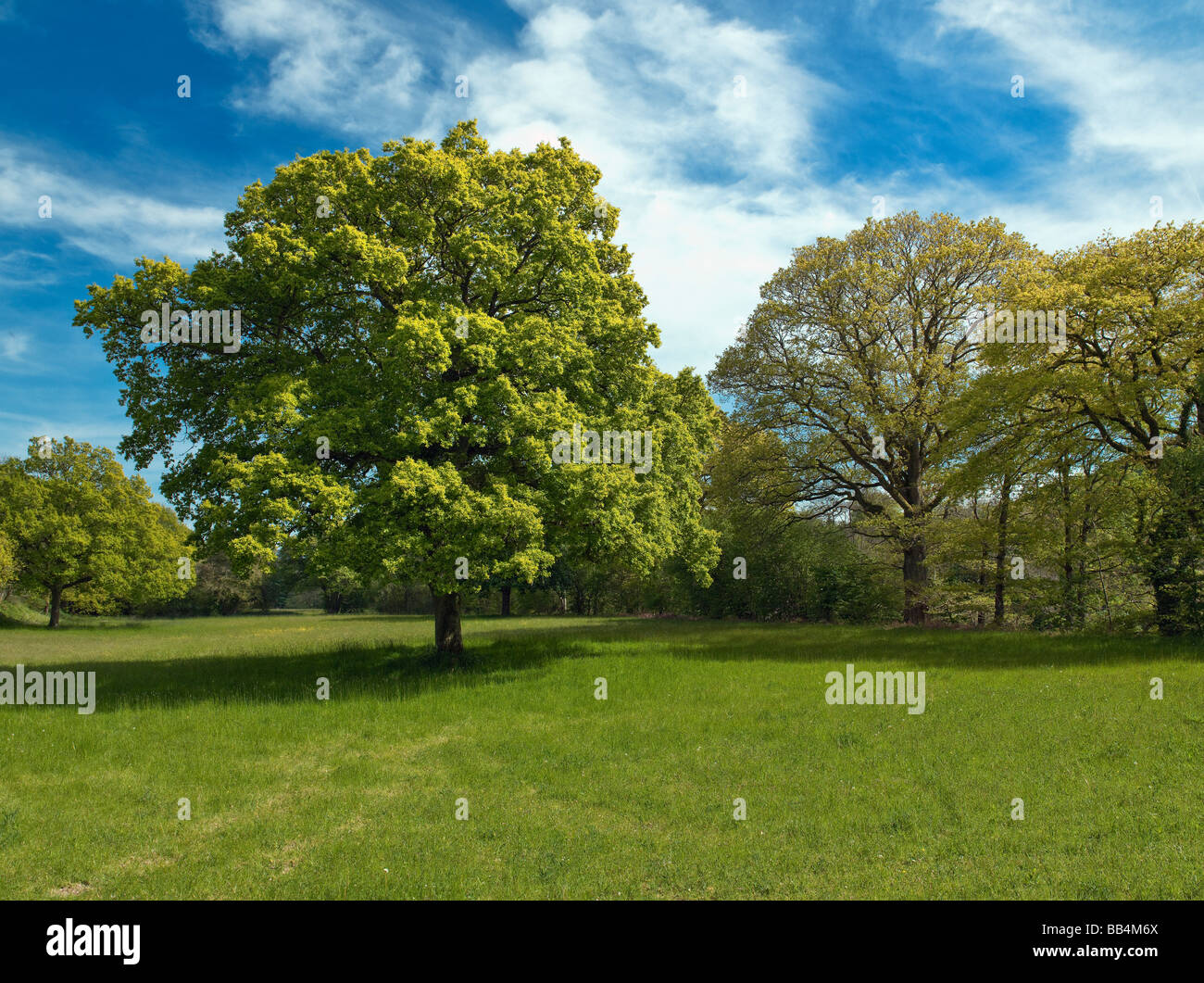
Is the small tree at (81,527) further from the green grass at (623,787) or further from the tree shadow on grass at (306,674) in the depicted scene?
the green grass at (623,787)

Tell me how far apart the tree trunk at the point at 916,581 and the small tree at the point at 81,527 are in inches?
1814

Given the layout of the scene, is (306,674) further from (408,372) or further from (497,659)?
(408,372)

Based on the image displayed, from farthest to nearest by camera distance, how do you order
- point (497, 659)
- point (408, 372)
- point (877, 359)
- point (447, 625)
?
1. point (877, 359)
2. point (497, 659)
3. point (447, 625)
4. point (408, 372)

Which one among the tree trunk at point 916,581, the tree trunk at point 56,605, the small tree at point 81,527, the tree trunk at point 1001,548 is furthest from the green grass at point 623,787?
the tree trunk at point 56,605

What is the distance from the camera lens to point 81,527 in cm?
4606

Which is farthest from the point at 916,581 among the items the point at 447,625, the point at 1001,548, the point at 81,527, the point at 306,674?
the point at 81,527

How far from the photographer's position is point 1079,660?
17125 millimetres

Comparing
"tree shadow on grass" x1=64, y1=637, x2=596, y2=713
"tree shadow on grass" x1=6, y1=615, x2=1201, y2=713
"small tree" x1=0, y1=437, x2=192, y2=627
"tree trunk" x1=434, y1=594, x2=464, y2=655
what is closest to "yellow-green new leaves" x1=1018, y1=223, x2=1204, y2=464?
"tree shadow on grass" x1=6, y1=615, x2=1201, y2=713

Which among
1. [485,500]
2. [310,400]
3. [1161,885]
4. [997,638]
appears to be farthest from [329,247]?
[997,638]

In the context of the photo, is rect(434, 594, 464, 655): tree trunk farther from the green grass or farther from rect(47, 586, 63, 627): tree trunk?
rect(47, 586, 63, 627): tree trunk

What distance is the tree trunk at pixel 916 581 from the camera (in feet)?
96.2

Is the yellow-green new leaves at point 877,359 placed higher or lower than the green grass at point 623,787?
higher

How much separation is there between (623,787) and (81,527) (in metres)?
51.9

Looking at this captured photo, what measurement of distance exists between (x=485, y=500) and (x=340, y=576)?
170ft
